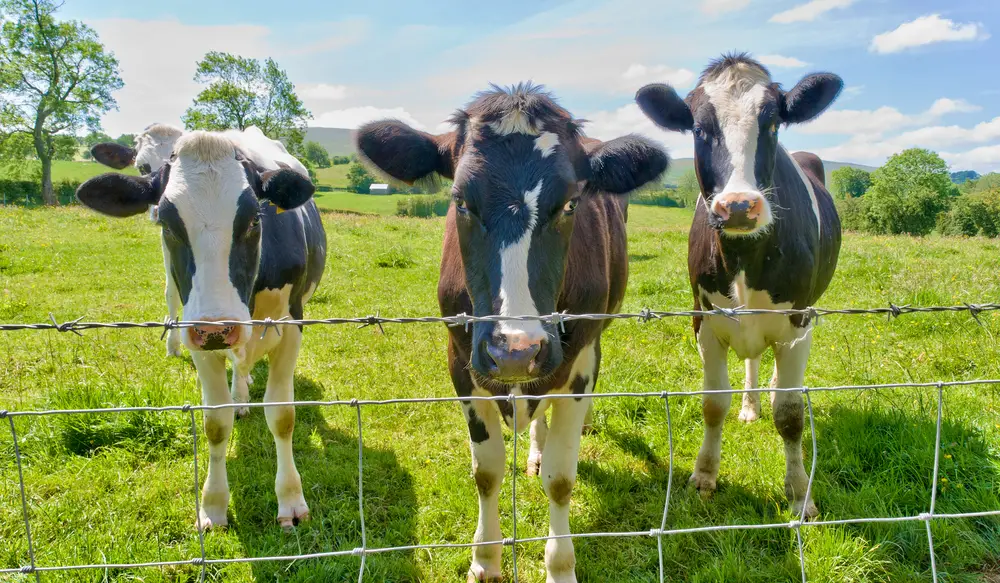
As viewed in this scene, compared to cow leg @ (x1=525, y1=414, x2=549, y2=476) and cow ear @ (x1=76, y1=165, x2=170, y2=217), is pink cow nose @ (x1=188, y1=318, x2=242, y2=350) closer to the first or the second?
cow ear @ (x1=76, y1=165, x2=170, y2=217)

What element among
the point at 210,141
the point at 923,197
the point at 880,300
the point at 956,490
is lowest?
the point at 956,490

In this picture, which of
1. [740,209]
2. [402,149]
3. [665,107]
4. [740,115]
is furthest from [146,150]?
[740,209]

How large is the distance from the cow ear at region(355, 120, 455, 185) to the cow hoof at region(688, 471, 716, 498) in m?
2.43

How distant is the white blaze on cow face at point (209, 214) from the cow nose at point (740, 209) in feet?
7.87

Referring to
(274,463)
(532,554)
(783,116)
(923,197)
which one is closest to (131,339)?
(274,463)

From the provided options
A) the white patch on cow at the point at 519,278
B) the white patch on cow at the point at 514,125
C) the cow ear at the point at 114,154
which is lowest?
the white patch on cow at the point at 519,278

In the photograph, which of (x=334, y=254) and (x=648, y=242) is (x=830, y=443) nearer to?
(x=334, y=254)

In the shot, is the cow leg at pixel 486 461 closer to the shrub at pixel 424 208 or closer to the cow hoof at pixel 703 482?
the cow hoof at pixel 703 482

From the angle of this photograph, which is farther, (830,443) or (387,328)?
(387,328)

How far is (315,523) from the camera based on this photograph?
11.1 feet

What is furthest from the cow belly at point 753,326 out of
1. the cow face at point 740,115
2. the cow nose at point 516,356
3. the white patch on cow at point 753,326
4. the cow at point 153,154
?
the cow at point 153,154

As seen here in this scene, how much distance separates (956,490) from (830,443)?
73 centimetres

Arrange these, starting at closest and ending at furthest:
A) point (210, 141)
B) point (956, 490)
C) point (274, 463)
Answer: point (210, 141)
point (956, 490)
point (274, 463)

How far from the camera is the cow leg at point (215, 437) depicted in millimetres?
3281
